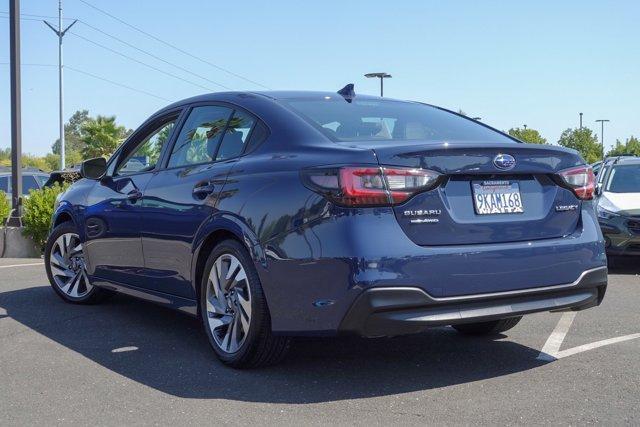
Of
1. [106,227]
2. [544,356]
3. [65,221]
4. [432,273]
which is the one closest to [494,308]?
[432,273]

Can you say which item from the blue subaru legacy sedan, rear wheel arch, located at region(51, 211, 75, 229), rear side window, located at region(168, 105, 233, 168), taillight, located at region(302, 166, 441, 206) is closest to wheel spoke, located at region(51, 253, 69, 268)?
rear wheel arch, located at region(51, 211, 75, 229)

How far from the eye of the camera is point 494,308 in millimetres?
Answer: 4152

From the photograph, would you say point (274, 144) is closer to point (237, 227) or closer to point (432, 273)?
point (237, 227)

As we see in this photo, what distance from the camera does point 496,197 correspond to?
167 inches

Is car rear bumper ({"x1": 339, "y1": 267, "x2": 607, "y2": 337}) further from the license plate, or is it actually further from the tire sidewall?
the tire sidewall

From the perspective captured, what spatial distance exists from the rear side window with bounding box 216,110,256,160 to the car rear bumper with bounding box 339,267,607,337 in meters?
1.46

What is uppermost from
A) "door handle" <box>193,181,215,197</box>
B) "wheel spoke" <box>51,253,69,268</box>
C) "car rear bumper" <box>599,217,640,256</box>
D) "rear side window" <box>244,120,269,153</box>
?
"rear side window" <box>244,120,269,153</box>

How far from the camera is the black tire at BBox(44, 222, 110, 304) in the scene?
22.3 feet

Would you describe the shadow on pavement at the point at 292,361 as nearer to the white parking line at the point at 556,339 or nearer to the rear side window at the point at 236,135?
the white parking line at the point at 556,339

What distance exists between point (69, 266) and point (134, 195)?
5.35 ft

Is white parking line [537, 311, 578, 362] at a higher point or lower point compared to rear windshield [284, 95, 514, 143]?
lower

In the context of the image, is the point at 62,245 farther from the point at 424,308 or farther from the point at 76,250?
the point at 424,308

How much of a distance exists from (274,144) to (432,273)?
124 centimetres

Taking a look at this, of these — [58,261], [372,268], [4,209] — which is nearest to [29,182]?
[4,209]
